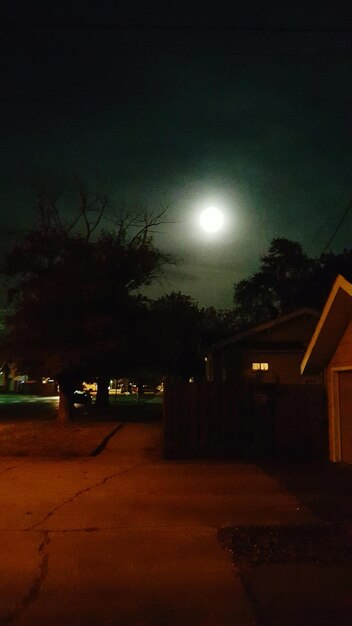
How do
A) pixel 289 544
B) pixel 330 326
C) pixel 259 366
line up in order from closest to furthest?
pixel 289 544 < pixel 330 326 < pixel 259 366

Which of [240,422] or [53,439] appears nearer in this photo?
[240,422]

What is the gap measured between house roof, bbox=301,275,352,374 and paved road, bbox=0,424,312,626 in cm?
281

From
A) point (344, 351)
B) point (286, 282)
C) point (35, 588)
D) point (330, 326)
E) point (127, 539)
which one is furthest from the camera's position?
point (286, 282)

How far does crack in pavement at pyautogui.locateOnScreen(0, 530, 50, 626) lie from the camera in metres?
5.19

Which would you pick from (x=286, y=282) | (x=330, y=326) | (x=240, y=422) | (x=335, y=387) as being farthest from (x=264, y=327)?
(x=286, y=282)

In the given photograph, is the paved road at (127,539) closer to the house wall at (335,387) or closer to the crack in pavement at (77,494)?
the crack in pavement at (77,494)

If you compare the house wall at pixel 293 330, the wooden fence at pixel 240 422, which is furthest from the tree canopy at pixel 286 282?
the wooden fence at pixel 240 422

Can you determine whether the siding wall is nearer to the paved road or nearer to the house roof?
the house roof

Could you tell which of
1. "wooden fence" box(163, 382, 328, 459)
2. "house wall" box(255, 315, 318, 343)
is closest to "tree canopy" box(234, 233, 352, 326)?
"house wall" box(255, 315, 318, 343)

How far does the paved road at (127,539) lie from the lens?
17.6 ft

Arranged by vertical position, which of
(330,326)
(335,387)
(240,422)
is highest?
(330,326)

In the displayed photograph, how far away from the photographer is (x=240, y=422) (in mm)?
14562

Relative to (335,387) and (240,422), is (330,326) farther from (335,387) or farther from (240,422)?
(240,422)

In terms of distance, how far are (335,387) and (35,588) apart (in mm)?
9638
